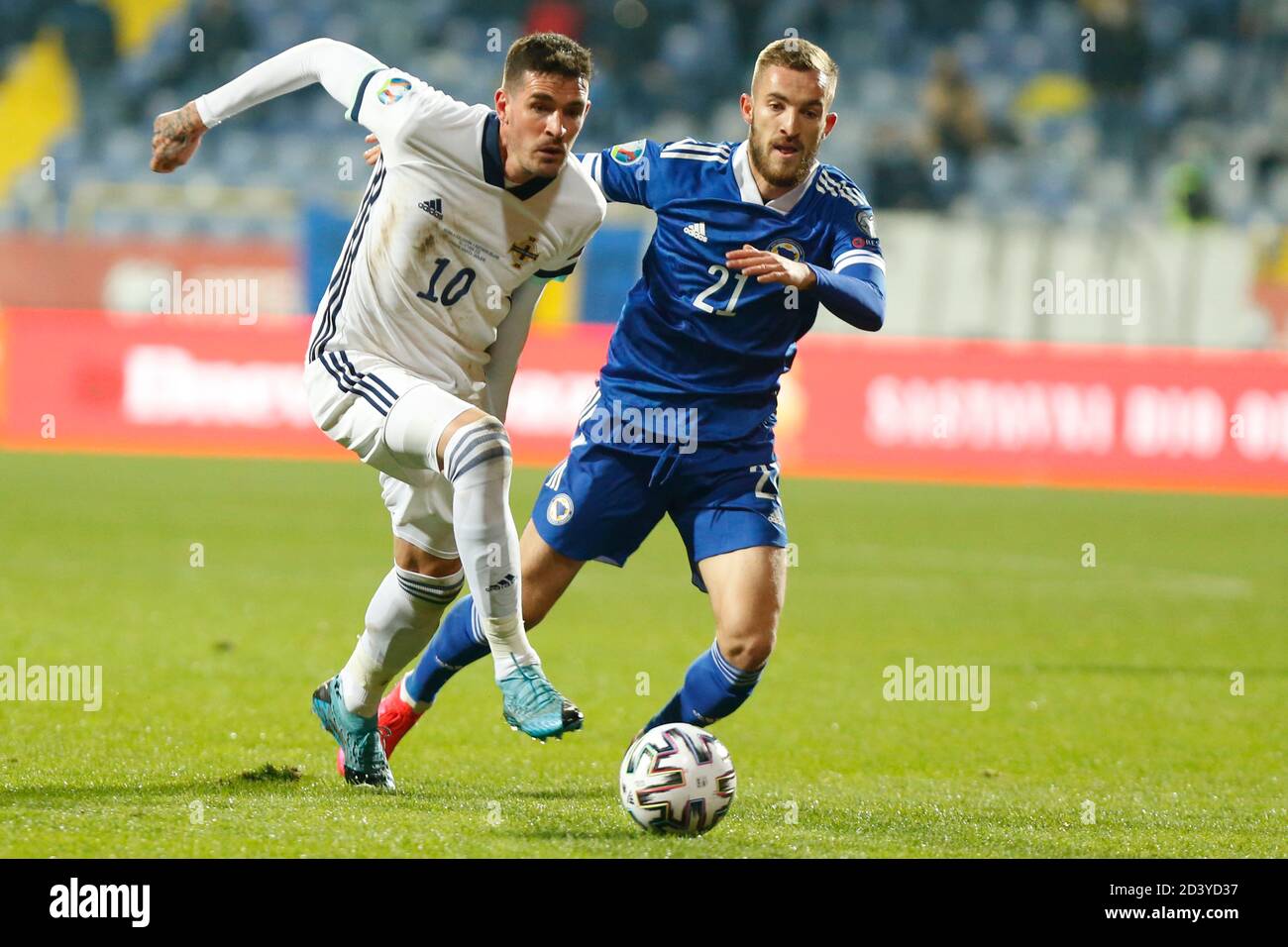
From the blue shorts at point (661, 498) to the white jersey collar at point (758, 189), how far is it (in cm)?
72

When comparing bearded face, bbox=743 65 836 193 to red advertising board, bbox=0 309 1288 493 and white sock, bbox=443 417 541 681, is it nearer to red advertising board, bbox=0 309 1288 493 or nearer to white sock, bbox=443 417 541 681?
white sock, bbox=443 417 541 681

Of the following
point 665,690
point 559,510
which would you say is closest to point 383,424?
point 559,510

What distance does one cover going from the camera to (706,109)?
2170 centimetres

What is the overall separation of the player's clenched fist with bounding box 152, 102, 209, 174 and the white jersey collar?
1640mm

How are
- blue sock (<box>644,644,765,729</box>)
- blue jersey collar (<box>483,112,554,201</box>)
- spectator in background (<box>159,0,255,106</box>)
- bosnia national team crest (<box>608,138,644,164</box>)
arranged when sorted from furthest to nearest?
spectator in background (<box>159,0,255,106</box>), bosnia national team crest (<box>608,138,644,164</box>), blue sock (<box>644,644,765,729</box>), blue jersey collar (<box>483,112,554,201</box>)

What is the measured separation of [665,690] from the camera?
7.66 metres

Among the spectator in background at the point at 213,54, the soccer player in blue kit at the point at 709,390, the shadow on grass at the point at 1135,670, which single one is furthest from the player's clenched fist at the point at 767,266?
the spectator in background at the point at 213,54

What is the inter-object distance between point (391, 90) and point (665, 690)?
11.0ft

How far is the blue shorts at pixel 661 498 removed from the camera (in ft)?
17.5

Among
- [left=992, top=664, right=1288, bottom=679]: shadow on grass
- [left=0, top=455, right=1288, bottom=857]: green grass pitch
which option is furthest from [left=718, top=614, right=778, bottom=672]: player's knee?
[left=992, top=664, right=1288, bottom=679]: shadow on grass

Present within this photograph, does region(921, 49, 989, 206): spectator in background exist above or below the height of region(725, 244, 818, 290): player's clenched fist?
above

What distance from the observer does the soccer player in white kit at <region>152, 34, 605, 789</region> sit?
4.72 m
